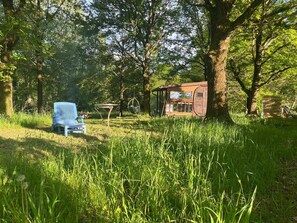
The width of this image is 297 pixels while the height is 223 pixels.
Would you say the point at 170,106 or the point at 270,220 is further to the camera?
the point at 170,106

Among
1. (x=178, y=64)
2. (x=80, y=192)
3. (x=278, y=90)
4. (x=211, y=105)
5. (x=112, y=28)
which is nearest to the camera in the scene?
(x=80, y=192)

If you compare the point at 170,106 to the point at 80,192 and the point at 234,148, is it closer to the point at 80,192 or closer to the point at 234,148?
the point at 234,148

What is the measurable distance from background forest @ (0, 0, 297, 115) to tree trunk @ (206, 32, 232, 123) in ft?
3.92

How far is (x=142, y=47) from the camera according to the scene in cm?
2186

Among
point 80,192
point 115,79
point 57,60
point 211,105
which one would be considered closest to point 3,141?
point 80,192

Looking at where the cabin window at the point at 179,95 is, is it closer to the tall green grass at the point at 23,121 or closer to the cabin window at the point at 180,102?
the cabin window at the point at 180,102

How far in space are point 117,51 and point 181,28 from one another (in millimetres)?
5771

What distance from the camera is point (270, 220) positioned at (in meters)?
2.44

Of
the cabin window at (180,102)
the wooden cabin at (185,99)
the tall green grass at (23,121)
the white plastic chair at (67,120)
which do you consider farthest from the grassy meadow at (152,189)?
the cabin window at (180,102)

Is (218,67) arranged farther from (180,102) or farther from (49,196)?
(180,102)

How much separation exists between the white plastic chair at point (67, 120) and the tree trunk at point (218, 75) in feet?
12.3

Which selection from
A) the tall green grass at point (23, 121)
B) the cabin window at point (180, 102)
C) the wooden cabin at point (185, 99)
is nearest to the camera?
the tall green grass at point (23, 121)

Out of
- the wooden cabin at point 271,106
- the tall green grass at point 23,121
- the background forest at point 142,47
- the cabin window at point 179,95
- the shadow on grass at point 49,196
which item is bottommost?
A: the shadow on grass at point 49,196

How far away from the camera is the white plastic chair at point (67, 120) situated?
316 inches
